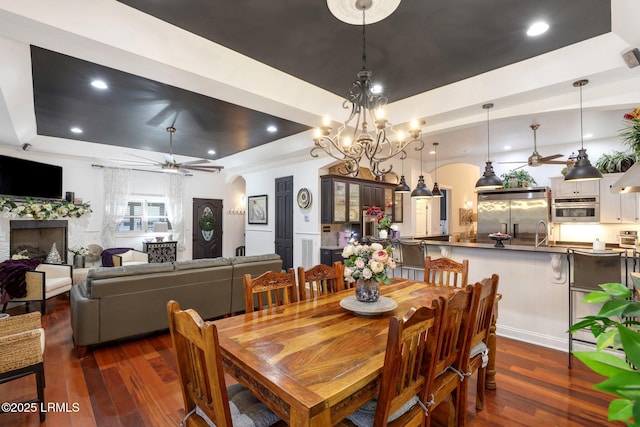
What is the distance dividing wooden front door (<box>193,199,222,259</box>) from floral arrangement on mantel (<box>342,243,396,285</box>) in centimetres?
691

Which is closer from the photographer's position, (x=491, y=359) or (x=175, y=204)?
(x=491, y=359)

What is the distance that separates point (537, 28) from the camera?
99.7 inches

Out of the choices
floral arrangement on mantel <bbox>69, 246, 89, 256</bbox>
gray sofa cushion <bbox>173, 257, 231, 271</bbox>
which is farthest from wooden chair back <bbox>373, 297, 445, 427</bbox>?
floral arrangement on mantel <bbox>69, 246, 89, 256</bbox>

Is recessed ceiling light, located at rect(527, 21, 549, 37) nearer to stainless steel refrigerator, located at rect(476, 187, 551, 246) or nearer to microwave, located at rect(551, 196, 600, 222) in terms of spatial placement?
stainless steel refrigerator, located at rect(476, 187, 551, 246)

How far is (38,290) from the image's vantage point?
400 centimetres

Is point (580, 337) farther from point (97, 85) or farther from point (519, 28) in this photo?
point (97, 85)

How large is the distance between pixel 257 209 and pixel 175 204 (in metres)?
2.16

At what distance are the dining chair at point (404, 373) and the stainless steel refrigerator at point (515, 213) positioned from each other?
542 cm

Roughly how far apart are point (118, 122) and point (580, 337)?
272 inches

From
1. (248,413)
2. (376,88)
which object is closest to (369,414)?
(248,413)

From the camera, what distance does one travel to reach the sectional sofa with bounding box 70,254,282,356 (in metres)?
3.07

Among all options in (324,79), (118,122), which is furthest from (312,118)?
(118,122)

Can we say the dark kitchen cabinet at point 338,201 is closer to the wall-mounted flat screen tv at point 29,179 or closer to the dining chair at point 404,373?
the dining chair at point 404,373

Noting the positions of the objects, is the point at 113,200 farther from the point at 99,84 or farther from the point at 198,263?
the point at 198,263
